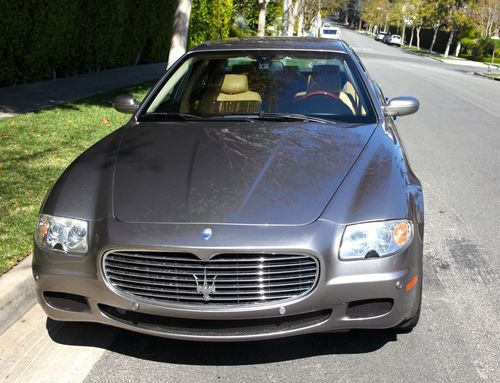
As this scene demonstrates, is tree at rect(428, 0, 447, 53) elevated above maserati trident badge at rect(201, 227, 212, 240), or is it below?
below

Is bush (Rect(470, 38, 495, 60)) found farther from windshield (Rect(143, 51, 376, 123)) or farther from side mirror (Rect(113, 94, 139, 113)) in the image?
side mirror (Rect(113, 94, 139, 113))

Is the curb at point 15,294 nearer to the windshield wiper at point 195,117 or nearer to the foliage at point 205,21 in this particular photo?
the windshield wiper at point 195,117

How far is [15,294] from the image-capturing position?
3.78 metres

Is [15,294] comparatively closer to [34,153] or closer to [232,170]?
[232,170]

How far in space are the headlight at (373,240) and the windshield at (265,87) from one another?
1456mm

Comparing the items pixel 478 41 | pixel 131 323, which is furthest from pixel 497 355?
pixel 478 41

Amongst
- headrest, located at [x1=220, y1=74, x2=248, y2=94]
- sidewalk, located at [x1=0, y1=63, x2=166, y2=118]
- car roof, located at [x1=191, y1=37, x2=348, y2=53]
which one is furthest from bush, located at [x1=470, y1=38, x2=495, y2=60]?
headrest, located at [x1=220, y1=74, x2=248, y2=94]

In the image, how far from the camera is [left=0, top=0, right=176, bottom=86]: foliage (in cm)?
1245

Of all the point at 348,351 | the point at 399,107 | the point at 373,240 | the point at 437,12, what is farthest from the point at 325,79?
the point at 437,12

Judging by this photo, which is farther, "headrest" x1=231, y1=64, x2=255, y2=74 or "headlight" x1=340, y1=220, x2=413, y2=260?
"headrest" x1=231, y1=64, x2=255, y2=74

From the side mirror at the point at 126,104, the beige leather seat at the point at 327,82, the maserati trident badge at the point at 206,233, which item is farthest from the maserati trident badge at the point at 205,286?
the side mirror at the point at 126,104

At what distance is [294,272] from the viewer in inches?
117

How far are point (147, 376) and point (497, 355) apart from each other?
1873mm

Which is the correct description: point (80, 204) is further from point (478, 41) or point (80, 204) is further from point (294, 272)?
point (478, 41)
